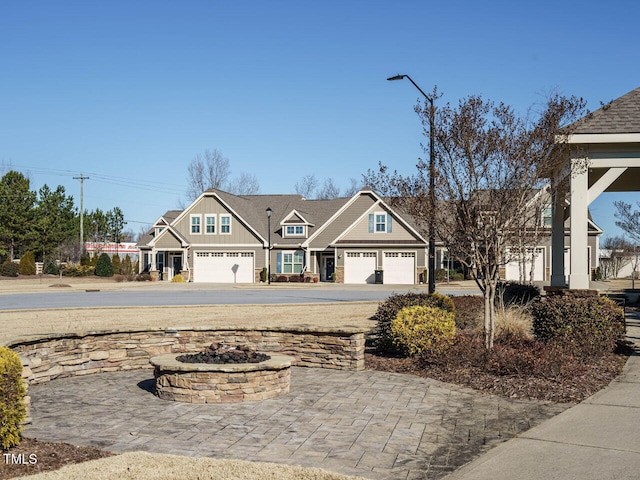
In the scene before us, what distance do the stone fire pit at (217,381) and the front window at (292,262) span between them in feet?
135

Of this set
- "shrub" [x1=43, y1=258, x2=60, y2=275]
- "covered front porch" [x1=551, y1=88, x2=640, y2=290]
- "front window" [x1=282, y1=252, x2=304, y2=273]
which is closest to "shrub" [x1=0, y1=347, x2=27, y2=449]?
"covered front porch" [x1=551, y1=88, x2=640, y2=290]

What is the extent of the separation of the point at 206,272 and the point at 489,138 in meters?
42.3

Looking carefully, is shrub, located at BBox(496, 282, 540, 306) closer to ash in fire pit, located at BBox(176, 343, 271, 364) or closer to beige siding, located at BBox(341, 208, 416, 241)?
ash in fire pit, located at BBox(176, 343, 271, 364)

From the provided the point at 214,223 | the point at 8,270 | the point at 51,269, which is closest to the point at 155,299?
the point at 214,223

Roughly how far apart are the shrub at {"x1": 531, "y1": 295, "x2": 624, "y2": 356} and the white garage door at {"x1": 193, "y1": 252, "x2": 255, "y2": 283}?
39771 millimetres

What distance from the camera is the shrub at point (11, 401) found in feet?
19.6

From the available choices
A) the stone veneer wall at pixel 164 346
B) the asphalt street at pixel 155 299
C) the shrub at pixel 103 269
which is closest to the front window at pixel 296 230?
the shrub at pixel 103 269

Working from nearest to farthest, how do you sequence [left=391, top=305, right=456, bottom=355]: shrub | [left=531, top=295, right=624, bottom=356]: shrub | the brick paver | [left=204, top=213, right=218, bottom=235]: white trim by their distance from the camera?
the brick paver < [left=391, top=305, right=456, bottom=355]: shrub < [left=531, top=295, right=624, bottom=356]: shrub < [left=204, top=213, right=218, bottom=235]: white trim

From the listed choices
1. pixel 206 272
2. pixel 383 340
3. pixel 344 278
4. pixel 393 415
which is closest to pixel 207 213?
pixel 206 272

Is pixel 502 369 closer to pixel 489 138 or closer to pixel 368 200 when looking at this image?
pixel 489 138

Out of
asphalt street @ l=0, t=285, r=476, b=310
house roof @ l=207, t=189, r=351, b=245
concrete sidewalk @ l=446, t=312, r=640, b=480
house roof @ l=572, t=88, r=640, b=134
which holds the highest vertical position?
house roof @ l=207, t=189, r=351, b=245

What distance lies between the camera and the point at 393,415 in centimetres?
767

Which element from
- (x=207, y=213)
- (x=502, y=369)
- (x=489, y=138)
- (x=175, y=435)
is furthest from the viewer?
(x=207, y=213)

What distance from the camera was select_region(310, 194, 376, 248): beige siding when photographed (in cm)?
4859
